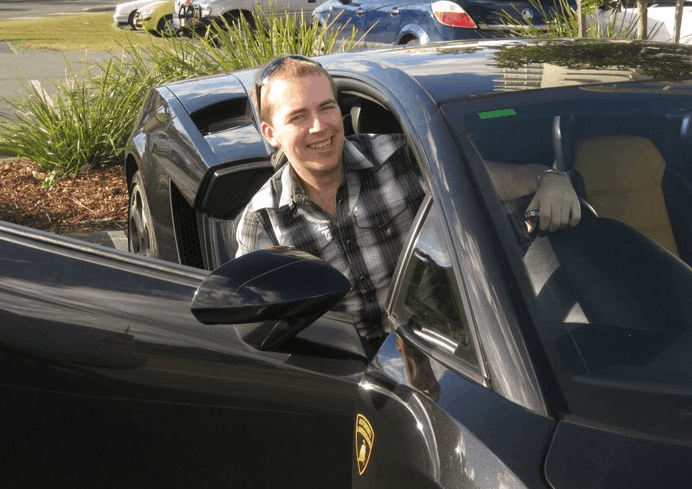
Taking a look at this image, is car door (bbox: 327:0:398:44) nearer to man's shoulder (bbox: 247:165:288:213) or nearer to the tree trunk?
the tree trunk

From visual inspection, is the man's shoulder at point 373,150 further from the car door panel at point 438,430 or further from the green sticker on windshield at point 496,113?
the car door panel at point 438,430

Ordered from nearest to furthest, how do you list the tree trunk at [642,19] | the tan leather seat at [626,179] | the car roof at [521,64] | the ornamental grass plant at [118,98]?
the tan leather seat at [626,179] < the car roof at [521,64] < the tree trunk at [642,19] < the ornamental grass plant at [118,98]

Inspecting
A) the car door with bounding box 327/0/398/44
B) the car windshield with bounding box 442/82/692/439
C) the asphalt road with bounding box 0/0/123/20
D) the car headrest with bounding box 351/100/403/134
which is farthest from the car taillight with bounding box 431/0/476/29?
the asphalt road with bounding box 0/0/123/20

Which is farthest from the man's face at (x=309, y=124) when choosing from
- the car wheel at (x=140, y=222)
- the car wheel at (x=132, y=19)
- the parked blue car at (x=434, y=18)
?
the car wheel at (x=132, y=19)

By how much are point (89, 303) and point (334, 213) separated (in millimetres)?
749

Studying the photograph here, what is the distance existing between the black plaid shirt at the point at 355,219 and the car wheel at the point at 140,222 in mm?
1095

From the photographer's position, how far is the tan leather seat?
7.70ft

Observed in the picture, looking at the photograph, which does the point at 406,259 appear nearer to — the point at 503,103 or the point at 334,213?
the point at 503,103

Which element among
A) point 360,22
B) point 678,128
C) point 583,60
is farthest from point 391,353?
point 360,22

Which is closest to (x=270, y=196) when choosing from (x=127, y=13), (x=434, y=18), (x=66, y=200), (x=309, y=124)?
(x=309, y=124)

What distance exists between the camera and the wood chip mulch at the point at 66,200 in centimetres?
717

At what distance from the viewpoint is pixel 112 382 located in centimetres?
246

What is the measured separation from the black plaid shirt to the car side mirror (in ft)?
2.01

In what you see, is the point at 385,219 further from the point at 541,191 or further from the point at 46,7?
the point at 46,7
